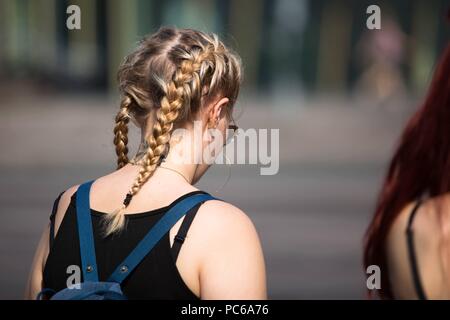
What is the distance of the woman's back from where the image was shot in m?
1.86

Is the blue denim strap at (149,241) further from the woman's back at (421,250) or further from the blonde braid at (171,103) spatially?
the woman's back at (421,250)

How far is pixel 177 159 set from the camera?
2188 millimetres

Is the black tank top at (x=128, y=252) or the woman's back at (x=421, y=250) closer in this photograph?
the woman's back at (x=421, y=250)

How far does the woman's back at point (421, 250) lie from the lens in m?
1.86

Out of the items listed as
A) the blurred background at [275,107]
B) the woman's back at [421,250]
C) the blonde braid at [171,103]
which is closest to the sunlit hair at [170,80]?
the blonde braid at [171,103]

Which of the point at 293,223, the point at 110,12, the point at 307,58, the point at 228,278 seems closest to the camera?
the point at 228,278

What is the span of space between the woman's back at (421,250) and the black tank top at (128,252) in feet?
1.57

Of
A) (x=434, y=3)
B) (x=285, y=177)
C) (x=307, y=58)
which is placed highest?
(x=434, y=3)

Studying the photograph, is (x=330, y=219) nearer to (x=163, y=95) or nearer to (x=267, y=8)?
(x=163, y=95)

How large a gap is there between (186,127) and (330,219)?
7730 mm

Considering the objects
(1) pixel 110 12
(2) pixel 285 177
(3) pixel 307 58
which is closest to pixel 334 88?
(3) pixel 307 58

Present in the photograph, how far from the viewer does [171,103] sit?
2160 mm

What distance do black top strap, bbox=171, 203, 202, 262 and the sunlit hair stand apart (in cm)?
18
